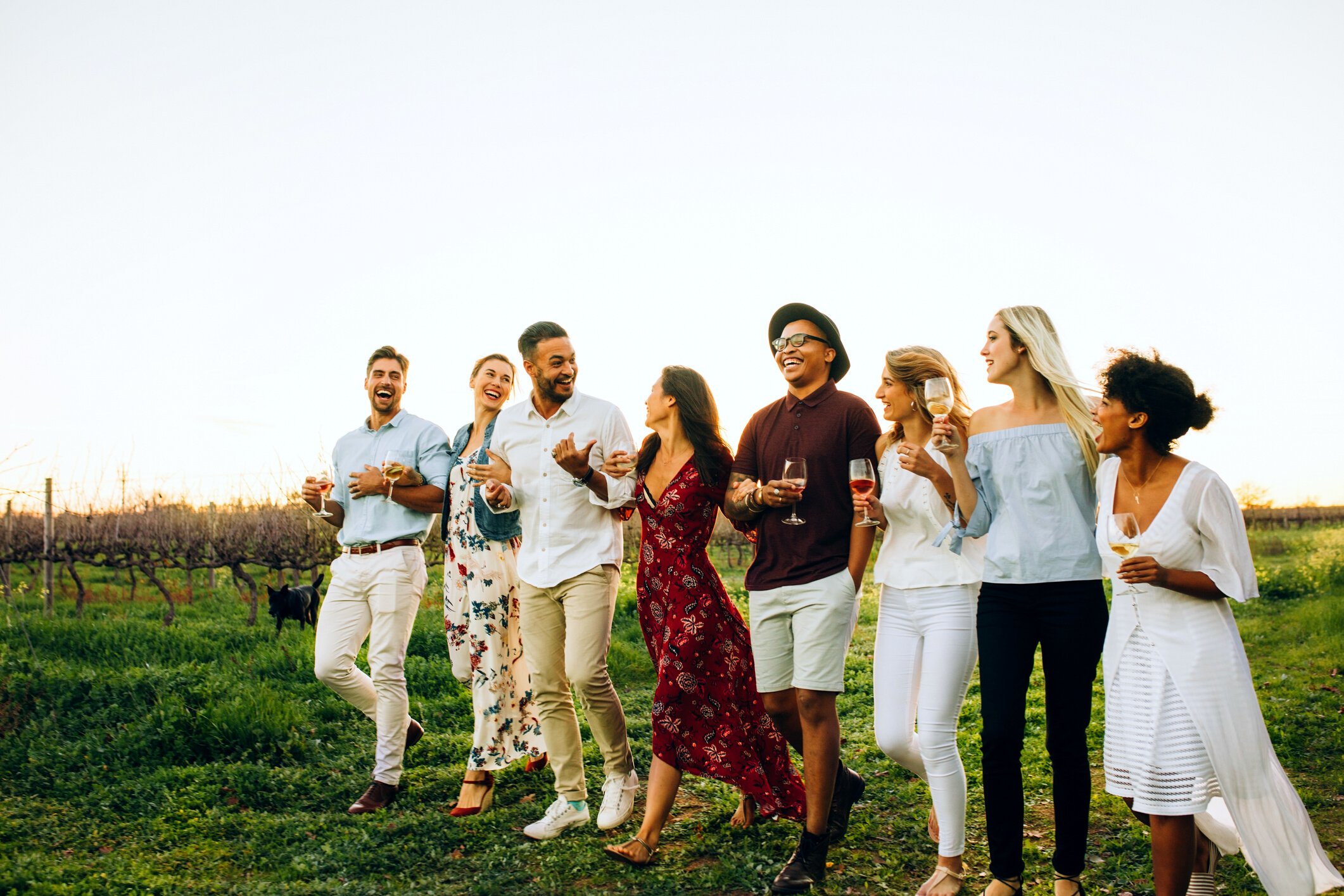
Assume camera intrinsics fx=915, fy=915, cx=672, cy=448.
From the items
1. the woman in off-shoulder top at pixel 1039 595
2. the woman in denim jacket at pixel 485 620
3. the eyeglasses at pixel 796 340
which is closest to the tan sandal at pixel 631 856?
the woman in denim jacket at pixel 485 620

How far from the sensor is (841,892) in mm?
3646

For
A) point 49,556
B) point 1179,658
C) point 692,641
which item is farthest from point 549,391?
point 49,556

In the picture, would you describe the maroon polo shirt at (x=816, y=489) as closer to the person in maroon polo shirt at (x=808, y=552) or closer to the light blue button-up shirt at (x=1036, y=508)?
the person in maroon polo shirt at (x=808, y=552)

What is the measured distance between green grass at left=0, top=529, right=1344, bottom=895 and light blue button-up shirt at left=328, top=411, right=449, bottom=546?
146cm

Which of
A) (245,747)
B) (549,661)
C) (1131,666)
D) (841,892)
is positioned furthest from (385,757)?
(1131,666)

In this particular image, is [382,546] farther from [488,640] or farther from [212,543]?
[212,543]

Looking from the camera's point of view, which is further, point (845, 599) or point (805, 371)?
point (805, 371)

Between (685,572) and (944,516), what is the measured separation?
1.18m

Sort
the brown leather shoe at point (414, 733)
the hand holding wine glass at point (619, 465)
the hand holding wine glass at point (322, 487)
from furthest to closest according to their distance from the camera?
the brown leather shoe at point (414, 733)
the hand holding wine glass at point (322, 487)
the hand holding wine glass at point (619, 465)

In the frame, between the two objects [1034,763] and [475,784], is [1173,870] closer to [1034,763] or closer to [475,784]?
[1034,763]

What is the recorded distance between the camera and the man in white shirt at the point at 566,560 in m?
4.34

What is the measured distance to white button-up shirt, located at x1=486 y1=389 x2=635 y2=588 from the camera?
14.4 ft

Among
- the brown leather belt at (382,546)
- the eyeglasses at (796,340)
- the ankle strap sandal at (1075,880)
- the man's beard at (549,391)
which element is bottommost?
the ankle strap sandal at (1075,880)

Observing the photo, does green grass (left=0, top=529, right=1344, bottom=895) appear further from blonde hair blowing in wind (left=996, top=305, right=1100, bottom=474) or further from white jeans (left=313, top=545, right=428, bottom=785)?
blonde hair blowing in wind (left=996, top=305, right=1100, bottom=474)
